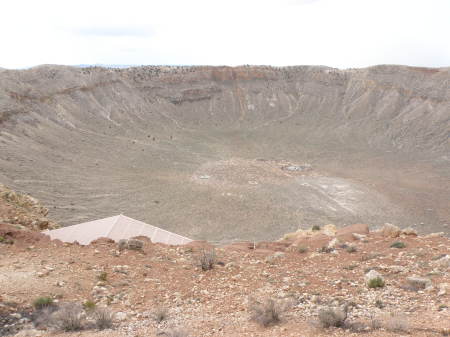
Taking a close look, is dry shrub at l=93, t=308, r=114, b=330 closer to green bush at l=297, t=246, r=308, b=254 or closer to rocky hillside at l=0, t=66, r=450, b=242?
green bush at l=297, t=246, r=308, b=254

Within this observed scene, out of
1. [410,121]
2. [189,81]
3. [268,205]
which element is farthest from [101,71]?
[410,121]

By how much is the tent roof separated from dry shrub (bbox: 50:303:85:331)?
828cm

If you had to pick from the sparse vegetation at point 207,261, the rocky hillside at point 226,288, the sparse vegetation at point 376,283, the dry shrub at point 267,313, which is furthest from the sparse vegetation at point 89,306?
the sparse vegetation at point 376,283

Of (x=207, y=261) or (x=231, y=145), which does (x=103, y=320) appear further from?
(x=231, y=145)

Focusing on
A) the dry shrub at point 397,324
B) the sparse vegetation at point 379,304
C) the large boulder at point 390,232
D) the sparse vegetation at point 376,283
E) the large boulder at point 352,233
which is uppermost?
the large boulder at point 390,232

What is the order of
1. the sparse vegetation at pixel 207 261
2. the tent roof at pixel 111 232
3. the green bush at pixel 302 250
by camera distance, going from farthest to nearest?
the tent roof at pixel 111 232
the green bush at pixel 302 250
the sparse vegetation at pixel 207 261

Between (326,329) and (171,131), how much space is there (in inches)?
1971

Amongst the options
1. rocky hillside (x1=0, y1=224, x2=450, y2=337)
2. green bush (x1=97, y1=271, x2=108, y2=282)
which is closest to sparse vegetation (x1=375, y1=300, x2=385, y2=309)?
rocky hillside (x1=0, y1=224, x2=450, y2=337)

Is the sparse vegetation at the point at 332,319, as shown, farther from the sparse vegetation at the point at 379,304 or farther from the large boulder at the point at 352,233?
the large boulder at the point at 352,233

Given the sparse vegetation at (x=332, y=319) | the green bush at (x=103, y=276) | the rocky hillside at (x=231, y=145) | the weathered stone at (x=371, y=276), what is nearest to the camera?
the sparse vegetation at (x=332, y=319)

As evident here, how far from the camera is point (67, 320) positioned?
6852 millimetres

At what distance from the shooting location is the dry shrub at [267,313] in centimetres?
671

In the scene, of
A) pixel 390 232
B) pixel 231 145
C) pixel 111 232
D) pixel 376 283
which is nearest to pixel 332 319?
pixel 376 283

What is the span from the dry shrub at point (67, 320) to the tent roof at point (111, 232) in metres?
8.28
